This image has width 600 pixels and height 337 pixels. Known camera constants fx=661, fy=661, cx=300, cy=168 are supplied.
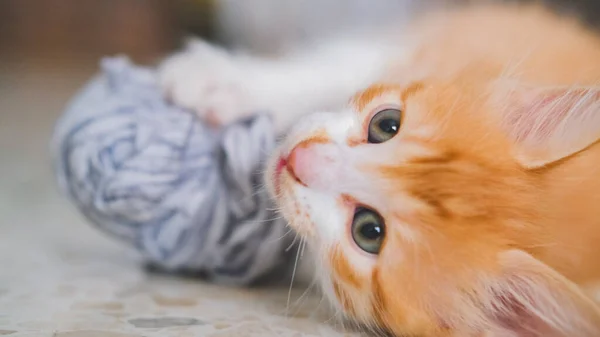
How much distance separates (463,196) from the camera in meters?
0.60

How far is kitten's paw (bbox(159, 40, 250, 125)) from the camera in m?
0.91

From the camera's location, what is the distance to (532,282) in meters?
0.55

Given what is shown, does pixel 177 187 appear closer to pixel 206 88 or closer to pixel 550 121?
pixel 206 88

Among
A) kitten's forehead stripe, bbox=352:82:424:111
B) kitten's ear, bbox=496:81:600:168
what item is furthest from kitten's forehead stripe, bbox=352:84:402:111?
kitten's ear, bbox=496:81:600:168

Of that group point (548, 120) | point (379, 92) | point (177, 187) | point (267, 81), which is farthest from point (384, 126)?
point (267, 81)

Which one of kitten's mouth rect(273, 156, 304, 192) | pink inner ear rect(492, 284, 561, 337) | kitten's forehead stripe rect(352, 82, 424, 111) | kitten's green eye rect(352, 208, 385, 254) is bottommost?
pink inner ear rect(492, 284, 561, 337)

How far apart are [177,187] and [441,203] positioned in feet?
1.16

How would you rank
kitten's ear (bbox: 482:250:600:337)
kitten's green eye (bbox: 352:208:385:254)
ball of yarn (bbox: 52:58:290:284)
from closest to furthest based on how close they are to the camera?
kitten's ear (bbox: 482:250:600:337) < kitten's green eye (bbox: 352:208:385:254) < ball of yarn (bbox: 52:58:290:284)

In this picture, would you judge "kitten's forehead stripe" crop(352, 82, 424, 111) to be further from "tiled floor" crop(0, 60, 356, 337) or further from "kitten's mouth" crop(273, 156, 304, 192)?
"tiled floor" crop(0, 60, 356, 337)

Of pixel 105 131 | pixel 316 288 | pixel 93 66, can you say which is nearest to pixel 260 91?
pixel 105 131

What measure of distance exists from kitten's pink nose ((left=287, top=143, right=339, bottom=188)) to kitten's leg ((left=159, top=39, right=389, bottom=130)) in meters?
0.12

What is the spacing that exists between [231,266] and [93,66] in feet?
Answer: 3.45

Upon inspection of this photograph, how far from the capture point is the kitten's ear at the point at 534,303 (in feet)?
1.67

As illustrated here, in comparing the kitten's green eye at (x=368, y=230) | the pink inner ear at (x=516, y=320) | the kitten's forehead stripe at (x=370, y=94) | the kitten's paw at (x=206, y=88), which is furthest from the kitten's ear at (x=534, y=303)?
the kitten's paw at (x=206, y=88)
